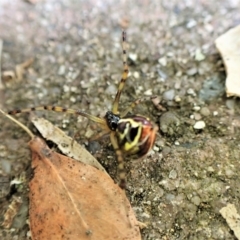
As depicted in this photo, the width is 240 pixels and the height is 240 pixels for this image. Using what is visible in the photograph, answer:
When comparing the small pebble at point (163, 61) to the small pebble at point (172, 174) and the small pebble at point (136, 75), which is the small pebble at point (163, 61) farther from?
the small pebble at point (172, 174)

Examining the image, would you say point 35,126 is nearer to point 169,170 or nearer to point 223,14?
point 169,170

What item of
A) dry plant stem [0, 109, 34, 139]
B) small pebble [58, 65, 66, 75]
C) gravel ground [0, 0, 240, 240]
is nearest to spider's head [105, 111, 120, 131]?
gravel ground [0, 0, 240, 240]

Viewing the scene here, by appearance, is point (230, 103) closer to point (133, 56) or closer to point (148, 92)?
point (148, 92)

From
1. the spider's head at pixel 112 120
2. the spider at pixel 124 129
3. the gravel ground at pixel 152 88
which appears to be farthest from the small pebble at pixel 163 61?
the spider's head at pixel 112 120

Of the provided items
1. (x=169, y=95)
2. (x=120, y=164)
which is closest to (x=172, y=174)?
(x=120, y=164)

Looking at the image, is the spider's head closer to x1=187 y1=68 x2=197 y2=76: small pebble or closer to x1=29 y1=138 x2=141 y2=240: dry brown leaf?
x1=29 y1=138 x2=141 y2=240: dry brown leaf

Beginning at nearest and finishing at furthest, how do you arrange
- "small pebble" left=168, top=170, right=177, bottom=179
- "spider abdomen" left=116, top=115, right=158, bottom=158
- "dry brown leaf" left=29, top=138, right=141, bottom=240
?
"dry brown leaf" left=29, top=138, right=141, bottom=240 → "spider abdomen" left=116, top=115, right=158, bottom=158 → "small pebble" left=168, top=170, right=177, bottom=179
